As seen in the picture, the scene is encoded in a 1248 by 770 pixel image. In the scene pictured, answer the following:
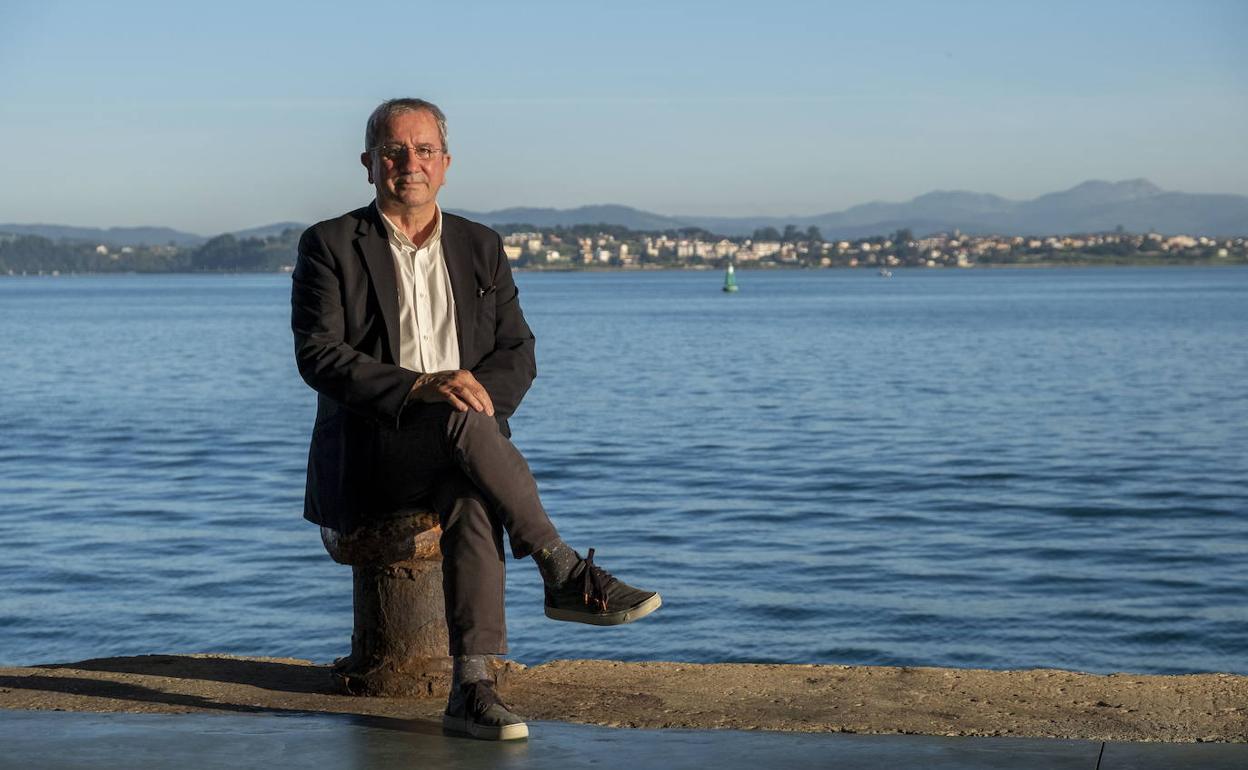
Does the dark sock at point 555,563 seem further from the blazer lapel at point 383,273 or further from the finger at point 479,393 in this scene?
the blazer lapel at point 383,273

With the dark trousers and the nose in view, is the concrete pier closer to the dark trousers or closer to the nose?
the dark trousers

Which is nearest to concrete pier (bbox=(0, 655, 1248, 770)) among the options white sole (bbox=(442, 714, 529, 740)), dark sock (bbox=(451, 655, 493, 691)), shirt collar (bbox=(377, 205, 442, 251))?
white sole (bbox=(442, 714, 529, 740))

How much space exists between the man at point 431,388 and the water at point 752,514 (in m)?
6.23

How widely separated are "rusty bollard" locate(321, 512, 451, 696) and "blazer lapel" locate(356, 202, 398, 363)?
25.5 inches

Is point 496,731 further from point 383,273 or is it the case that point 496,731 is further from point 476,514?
point 383,273

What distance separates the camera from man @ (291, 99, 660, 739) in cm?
502

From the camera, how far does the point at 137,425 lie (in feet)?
99.8

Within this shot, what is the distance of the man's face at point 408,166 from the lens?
5.33m

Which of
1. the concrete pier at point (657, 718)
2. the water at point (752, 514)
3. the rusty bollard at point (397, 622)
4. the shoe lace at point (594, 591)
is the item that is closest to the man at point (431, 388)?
the shoe lace at point (594, 591)

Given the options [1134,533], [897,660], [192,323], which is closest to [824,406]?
[1134,533]

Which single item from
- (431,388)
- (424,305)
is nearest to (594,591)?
(431,388)

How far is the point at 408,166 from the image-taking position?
17.5ft

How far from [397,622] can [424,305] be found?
3.47 ft

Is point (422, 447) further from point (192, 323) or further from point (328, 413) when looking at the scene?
point (192, 323)
